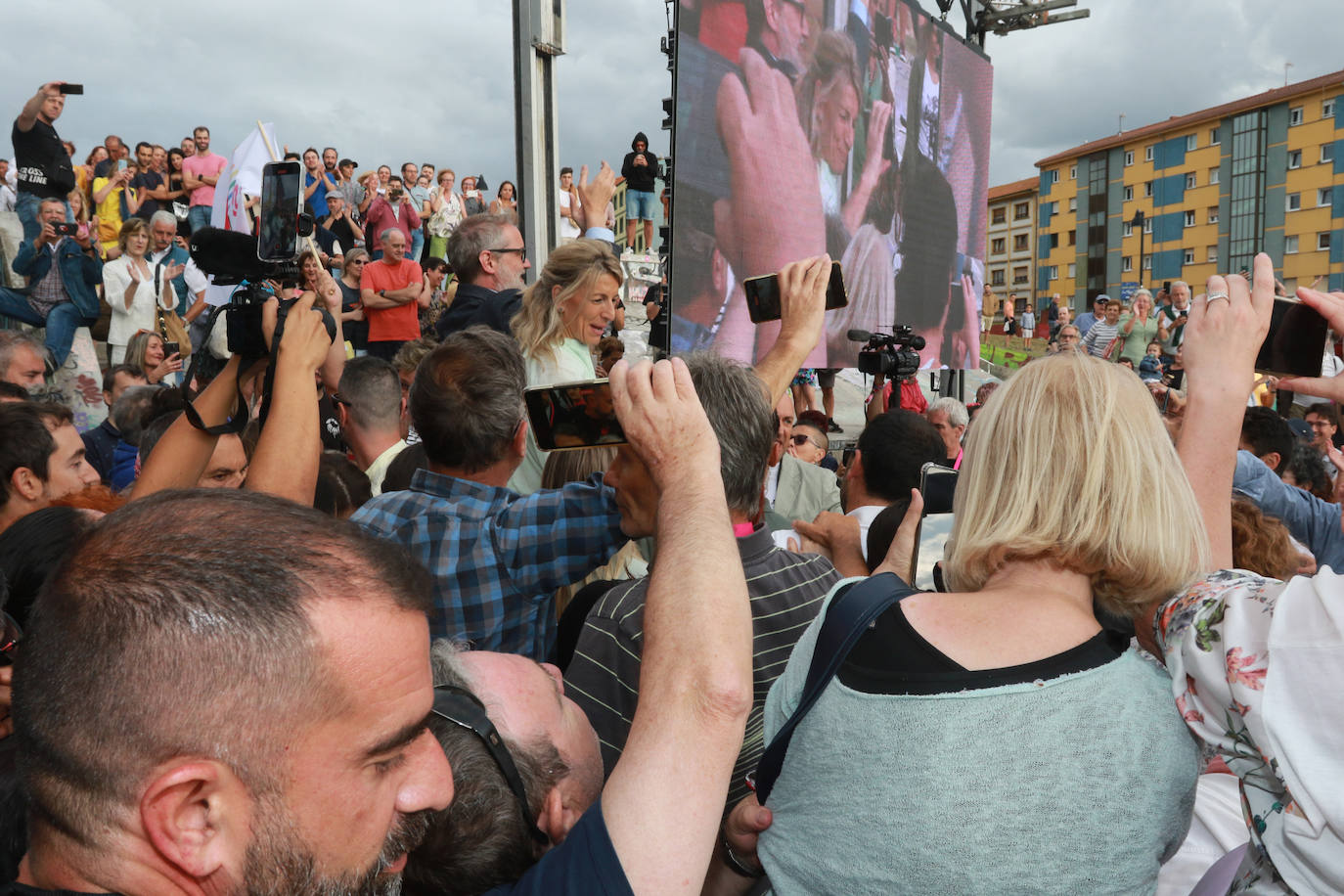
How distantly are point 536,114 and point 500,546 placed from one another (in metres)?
3.98

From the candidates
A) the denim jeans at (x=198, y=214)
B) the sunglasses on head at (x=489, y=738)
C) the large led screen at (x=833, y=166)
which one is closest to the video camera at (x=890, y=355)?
the large led screen at (x=833, y=166)

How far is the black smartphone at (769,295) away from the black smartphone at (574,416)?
1.16 metres

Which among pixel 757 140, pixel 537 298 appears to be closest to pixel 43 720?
pixel 537 298

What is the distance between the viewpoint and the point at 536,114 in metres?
5.42

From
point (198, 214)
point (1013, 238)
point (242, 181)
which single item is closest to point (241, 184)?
point (242, 181)

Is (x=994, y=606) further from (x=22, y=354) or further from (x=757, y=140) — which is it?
(x=757, y=140)

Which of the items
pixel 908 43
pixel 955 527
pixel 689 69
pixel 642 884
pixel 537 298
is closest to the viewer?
pixel 642 884

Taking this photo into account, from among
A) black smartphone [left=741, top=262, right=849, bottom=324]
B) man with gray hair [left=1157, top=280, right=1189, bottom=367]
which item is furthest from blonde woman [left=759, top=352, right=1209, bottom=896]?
man with gray hair [left=1157, top=280, right=1189, bottom=367]

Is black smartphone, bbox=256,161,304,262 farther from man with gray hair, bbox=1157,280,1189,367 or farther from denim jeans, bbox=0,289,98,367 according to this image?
man with gray hair, bbox=1157,280,1189,367

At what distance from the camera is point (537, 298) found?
3.94m

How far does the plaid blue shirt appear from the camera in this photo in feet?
6.44

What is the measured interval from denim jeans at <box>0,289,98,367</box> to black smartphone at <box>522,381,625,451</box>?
7.06 m

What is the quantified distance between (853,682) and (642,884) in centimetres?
47

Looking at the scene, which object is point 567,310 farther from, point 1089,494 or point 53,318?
point 53,318
